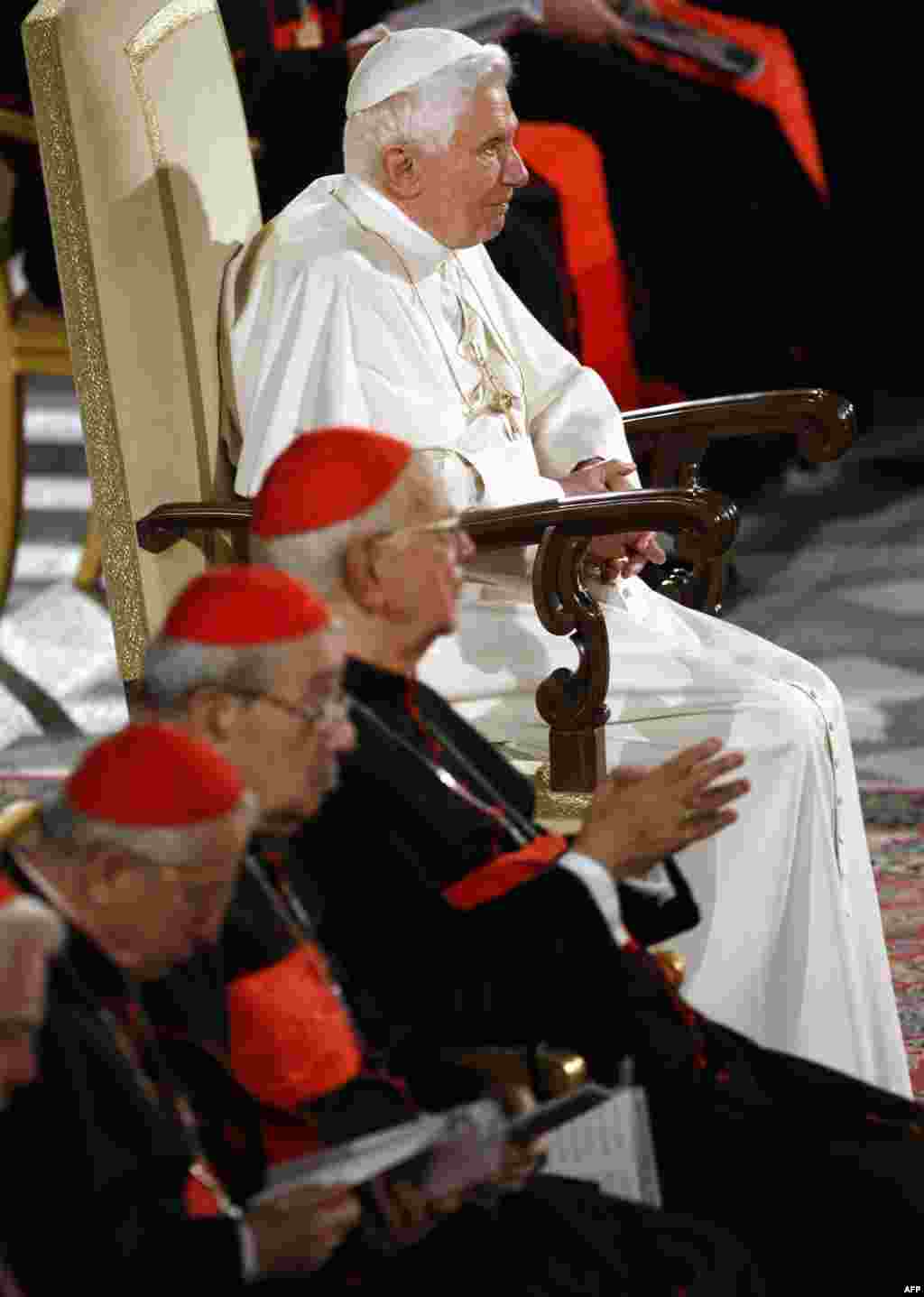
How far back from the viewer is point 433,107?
11.2 feet

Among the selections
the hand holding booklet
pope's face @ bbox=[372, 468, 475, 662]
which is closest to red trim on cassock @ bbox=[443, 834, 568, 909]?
pope's face @ bbox=[372, 468, 475, 662]

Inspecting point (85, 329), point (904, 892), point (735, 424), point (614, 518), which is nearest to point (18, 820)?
point (614, 518)

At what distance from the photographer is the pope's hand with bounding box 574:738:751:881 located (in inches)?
92.3

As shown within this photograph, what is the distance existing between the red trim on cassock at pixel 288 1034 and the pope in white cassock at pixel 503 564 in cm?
129

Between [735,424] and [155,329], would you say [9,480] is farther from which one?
[735,424]

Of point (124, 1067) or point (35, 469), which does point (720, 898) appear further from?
point (35, 469)

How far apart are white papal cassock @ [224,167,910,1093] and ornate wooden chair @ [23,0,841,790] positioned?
10cm

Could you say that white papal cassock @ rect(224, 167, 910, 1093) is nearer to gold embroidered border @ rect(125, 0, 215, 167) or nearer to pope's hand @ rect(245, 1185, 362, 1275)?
gold embroidered border @ rect(125, 0, 215, 167)

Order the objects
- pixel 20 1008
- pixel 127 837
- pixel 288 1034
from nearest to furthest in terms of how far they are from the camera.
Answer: pixel 20 1008 → pixel 127 837 → pixel 288 1034

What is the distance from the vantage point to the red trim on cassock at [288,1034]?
1973 mm

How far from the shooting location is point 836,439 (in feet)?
12.0

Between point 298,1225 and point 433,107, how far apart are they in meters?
2.10

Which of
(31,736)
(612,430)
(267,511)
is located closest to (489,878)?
(267,511)

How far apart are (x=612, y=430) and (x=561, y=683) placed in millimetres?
684
